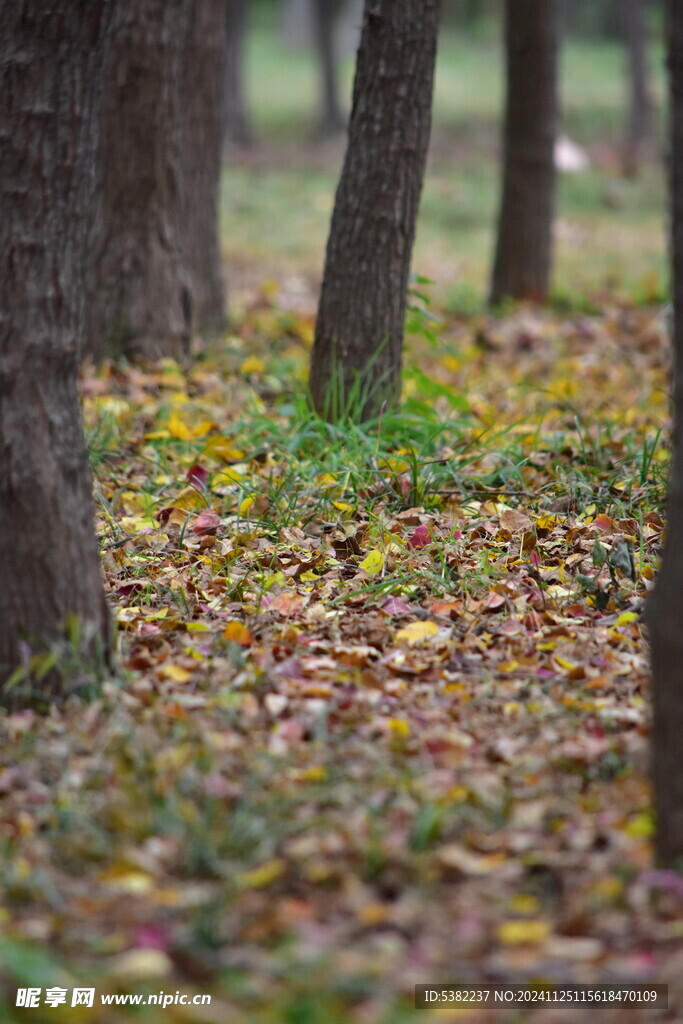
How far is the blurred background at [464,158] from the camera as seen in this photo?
12.4m

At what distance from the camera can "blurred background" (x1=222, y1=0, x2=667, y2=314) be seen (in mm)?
12367

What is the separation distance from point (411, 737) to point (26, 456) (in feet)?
4.07

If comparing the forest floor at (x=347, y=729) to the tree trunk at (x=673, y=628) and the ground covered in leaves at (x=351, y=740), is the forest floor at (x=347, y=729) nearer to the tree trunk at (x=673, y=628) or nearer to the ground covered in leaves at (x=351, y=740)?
the ground covered in leaves at (x=351, y=740)

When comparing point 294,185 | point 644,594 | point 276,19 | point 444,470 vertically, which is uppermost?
point 276,19

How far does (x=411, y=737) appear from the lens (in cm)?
263

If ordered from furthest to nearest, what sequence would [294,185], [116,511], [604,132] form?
1. [604,132]
2. [294,185]
3. [116,511]

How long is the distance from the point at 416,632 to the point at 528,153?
6.73 meters

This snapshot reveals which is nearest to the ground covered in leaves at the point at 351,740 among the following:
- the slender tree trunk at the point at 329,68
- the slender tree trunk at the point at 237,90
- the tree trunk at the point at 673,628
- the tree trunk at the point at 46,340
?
the tree trunk at the point at 673,628

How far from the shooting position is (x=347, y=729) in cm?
266

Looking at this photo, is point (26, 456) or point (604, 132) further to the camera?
point (604, 132)

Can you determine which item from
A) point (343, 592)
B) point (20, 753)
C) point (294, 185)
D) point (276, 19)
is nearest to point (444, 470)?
point (343, 592)

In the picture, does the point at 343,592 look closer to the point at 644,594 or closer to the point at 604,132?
the point at 644,594

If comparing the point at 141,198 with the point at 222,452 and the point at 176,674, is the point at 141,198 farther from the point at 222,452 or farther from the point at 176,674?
the point at 176,674

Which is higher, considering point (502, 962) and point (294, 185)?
point (294, 185)
